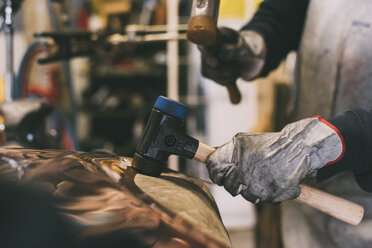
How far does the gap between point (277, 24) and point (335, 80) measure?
0.28m

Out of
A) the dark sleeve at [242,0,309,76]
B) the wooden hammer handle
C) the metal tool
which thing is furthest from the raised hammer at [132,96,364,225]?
the metal tool

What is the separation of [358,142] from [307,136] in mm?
82

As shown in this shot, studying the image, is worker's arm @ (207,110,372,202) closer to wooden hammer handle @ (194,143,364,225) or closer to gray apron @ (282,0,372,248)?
wooden hammer handle @ (194,143,364,225)

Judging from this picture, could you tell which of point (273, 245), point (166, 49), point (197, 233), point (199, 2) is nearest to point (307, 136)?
point (197, 233)

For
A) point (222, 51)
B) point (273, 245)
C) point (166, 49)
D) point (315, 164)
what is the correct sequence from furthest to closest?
1. point (166, 49)
2. point (273, 245)
3. point (222, 51)
4. point (315, 164)

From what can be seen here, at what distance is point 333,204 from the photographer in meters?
0.63

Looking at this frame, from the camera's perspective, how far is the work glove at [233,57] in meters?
0.90

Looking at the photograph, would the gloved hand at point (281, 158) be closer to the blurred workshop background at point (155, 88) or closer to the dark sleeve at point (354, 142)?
the dark sleeve at point (354, 142)

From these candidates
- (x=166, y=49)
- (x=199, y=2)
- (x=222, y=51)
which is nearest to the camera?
(x=199, y=2)

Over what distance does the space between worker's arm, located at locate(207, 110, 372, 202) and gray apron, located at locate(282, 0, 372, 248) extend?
0.62ft

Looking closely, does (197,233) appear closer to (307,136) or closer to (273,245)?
(307,136)

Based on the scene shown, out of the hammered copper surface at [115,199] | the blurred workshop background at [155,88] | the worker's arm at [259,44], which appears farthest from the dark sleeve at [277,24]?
the blurred workshop background at [155,88]

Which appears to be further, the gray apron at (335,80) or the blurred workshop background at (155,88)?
the blurred workshop background at (155,88)

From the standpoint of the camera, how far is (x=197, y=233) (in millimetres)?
492
